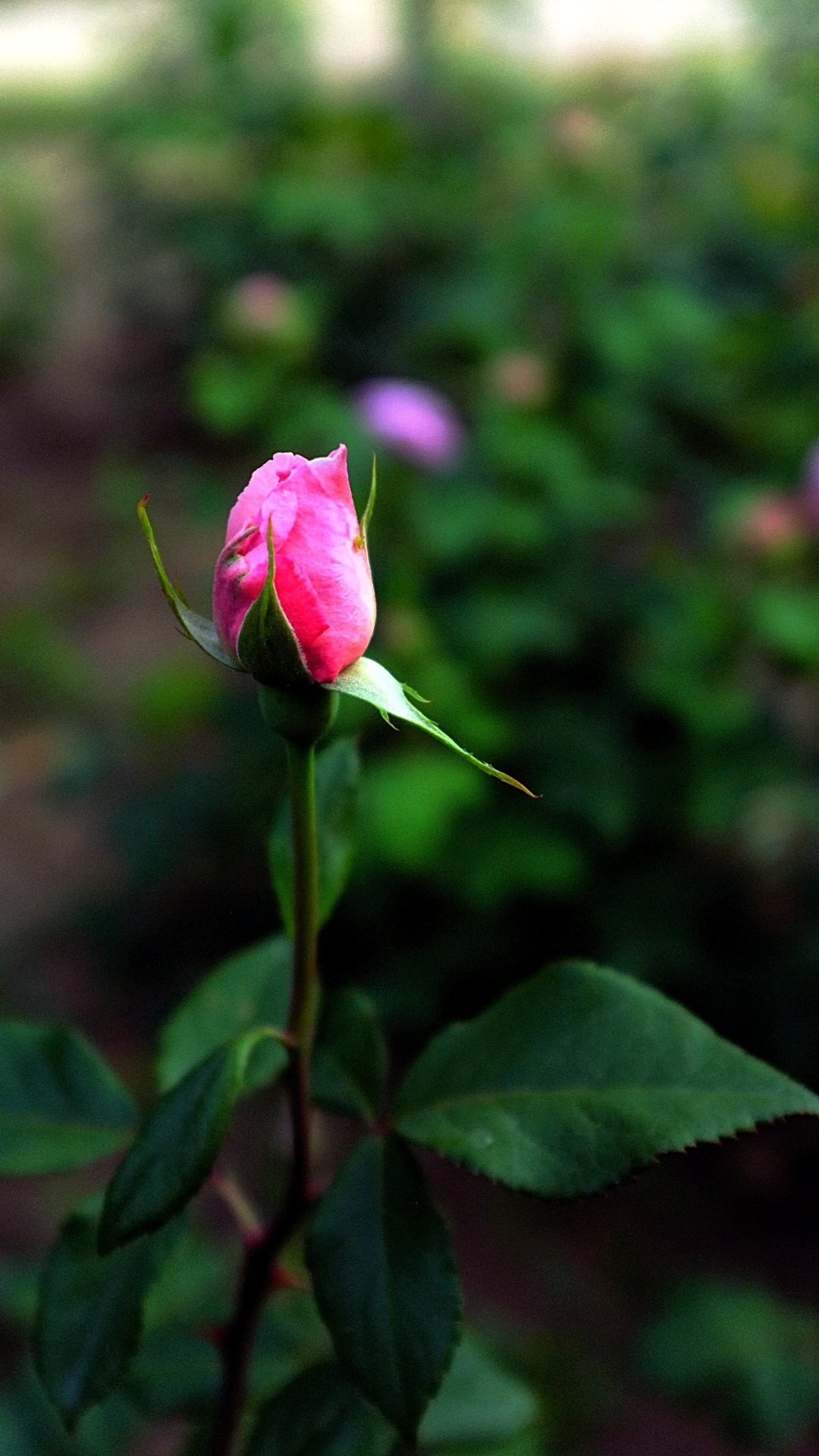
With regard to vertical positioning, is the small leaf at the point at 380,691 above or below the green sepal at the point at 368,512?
below

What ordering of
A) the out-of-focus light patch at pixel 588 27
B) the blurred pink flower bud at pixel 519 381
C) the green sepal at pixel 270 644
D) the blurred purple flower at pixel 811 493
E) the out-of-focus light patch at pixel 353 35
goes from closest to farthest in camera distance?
the green sepal at pixel 270 644 < the blurred purple flower at pixel 811 493 < the blurred pink flower bud at pixel 519 381 < the out-of-focus light patch at pixel 588 27 < the out-of-focus light patch at pixel 353 35

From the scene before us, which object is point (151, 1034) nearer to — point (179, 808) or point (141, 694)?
point (179, 808)

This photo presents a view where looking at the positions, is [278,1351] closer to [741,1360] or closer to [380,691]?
[380,691]

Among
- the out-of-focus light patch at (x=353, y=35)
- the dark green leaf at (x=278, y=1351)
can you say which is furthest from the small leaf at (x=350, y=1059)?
the out-of-focus light patch at (x=353, y=35)

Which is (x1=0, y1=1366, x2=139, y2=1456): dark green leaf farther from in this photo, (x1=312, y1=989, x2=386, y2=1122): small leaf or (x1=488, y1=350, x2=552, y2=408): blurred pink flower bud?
(x1=488, y1=350, x2=552, y2=408): blurred pink flower bud

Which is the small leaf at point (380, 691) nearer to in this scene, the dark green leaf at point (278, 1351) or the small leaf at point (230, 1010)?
the small leaf at point (230, 1010)

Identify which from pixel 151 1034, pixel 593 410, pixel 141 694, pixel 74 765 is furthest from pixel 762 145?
pixel 151 1034

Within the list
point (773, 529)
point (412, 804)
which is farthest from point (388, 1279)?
point (773, 529)
